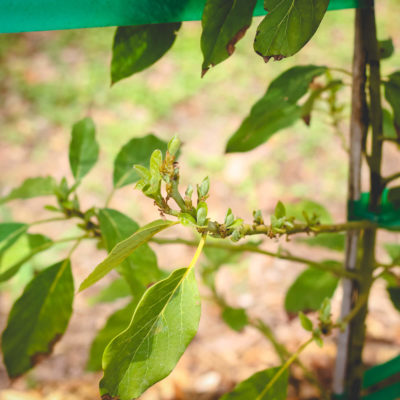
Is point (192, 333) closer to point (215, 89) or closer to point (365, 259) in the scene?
point (365, 259)

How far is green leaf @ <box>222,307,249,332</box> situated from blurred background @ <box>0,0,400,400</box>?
1.25 ft

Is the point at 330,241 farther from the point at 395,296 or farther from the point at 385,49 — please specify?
the point at 385,49

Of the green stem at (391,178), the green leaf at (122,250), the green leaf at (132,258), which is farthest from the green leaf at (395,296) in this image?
the green leaf at (122,250)

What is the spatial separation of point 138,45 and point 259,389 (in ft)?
1.79

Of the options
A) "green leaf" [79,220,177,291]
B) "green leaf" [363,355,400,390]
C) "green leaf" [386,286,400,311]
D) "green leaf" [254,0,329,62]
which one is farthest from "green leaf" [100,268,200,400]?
"green leaf" [363,355,400,390]

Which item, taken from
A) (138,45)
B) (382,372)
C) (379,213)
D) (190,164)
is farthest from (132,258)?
(190,164)

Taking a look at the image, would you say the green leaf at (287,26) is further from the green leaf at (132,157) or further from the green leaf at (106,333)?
the green leaf at (106,333)

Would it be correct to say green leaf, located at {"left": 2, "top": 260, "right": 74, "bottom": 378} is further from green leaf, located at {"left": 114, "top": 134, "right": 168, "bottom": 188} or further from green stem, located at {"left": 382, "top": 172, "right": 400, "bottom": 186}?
green stem, located at {"left": 382, "top": 172, "right": 400, "bottom": 186}

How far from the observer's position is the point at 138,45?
2.04 feet

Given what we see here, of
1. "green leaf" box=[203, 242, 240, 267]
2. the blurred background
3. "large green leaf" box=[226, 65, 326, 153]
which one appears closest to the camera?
"large green leaf" box=[226, 65, 326, 153]

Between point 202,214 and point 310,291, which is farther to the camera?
point 310,291

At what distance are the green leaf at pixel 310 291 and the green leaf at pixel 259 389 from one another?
0.99 ft

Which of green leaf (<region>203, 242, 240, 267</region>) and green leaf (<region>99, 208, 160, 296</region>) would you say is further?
green leaf (<region>203, 242, 240, 267</region>)

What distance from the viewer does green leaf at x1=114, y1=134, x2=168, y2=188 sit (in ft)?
2.59
